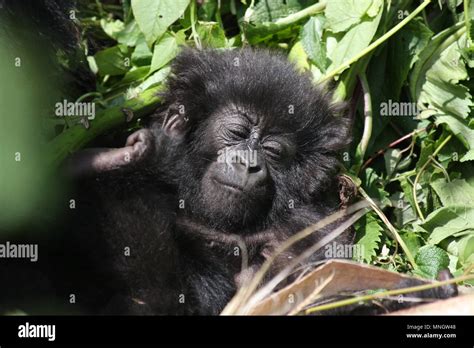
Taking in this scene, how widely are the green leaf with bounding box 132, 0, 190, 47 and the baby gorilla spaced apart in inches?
8.3

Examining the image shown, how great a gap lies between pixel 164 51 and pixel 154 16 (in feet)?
0.85

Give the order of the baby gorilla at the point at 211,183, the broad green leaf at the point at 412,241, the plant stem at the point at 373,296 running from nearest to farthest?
the plant stem at the point at 373,296 → the baby gorilla at the point at 211,183 → the broad green leaf at the point at 412,241

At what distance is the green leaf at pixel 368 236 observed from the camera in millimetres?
4805

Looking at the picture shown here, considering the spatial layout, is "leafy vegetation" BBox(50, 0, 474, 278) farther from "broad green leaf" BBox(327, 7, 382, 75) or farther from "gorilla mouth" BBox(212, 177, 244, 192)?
"gorilla mouth" BBox(212, 177, 244, 192)

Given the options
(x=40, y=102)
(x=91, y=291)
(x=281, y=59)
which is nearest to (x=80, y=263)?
(x=91, y=291)

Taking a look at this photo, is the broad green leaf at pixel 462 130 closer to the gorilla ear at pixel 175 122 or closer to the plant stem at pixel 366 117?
the plant stem at pixel 366 117

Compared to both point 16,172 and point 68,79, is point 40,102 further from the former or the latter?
point 68,79

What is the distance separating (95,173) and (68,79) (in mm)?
811

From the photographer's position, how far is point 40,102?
4211 millimetres

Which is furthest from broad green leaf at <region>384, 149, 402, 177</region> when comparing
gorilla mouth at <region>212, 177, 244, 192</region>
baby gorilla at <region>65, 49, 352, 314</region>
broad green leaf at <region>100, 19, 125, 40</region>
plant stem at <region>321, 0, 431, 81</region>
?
broad green leaf at <region>100, 19, 125, 40</region>

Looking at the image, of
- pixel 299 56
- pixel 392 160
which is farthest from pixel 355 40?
pixel 392 160

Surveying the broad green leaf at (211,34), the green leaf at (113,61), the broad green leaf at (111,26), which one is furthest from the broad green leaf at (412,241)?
the broad green leaf at (111,26)

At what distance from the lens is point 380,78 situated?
542 cm

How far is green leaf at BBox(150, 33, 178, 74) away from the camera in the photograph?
513 cm
